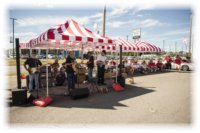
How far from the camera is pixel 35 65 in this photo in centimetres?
784


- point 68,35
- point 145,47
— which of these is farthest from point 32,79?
point 145,47

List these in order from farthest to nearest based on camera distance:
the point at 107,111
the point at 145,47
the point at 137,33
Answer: the point at 137,33 → the point at 145,47 → the point at 107,111

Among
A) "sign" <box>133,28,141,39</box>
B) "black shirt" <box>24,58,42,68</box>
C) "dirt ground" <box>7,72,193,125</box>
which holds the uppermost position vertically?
"sign" <box>133,28,141,39</box>

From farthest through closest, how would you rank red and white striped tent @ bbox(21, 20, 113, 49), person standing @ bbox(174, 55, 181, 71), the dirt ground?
1. person standing @ bbox(174, 55, 181, 71)
2. red and white striped tent @ bbox(21, 20, 113, 49)
3. the dirt ground

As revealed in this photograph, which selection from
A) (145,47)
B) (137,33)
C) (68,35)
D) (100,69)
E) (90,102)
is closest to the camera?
(90,102)

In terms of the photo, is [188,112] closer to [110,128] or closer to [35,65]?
[110,128]

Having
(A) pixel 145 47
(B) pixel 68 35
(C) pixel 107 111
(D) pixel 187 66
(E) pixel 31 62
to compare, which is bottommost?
(C) pixel 107 111

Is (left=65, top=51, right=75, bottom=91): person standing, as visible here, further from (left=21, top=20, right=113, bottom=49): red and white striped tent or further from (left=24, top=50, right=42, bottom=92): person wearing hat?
(left=24, top=50, right=42, bottom=92): person wearing hat

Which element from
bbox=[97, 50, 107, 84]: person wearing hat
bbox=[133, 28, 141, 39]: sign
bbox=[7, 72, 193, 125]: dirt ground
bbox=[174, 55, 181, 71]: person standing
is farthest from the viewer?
bbox=[133, 28, 141, 39]: sign

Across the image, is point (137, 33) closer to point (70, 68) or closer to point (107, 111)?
point (70, 68)

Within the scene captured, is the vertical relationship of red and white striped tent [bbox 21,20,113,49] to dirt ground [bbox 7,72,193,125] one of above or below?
above

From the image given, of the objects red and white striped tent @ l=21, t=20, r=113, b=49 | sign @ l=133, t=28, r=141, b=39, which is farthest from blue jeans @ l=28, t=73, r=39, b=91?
sign @ l=133, t=28, r=141, b=39

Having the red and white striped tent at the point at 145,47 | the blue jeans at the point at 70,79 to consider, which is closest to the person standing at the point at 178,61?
the red and white striped tent at the point at 145,47

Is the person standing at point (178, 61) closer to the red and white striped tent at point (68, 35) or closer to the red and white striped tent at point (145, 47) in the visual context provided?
the red and white striped tent at point (145, 47)
